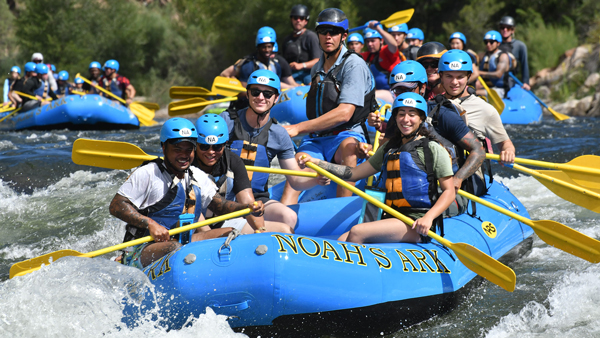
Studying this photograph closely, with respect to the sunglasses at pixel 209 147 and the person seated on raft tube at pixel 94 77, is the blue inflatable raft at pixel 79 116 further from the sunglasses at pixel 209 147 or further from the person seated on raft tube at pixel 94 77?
the sunglasses at pixel 209 147

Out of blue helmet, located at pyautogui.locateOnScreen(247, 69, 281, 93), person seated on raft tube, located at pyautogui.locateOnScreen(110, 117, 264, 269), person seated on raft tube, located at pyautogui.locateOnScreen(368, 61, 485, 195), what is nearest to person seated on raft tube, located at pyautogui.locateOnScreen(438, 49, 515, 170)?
person seated on raft tube, located at pyautogui.locateOnScreen(368, 61, 485, 195)

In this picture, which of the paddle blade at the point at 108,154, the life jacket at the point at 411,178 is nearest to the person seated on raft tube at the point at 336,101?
the life jacket at the point at 411,178

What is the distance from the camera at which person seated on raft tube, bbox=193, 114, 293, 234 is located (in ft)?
13.0

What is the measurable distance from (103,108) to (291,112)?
4487 mm

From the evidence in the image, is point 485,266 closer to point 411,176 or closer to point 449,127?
point 411,176

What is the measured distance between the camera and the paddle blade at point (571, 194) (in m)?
4.69

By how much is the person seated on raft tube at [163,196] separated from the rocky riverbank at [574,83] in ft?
39.4

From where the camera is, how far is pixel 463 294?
164 inches

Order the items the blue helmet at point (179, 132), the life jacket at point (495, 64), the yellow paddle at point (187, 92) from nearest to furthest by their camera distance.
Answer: the blue helmet at point (179, 132) → the yellow paddle at point (187, 92) → the life jacket at point (495, 64)

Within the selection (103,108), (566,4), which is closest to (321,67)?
(103,108)

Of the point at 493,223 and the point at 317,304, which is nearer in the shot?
the point at 317,304

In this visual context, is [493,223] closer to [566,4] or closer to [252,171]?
[252,171]

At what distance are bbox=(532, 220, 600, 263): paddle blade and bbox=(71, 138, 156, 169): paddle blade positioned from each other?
9.45 feet

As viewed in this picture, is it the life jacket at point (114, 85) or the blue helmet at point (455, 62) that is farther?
the life jacket at point (114, 85)
